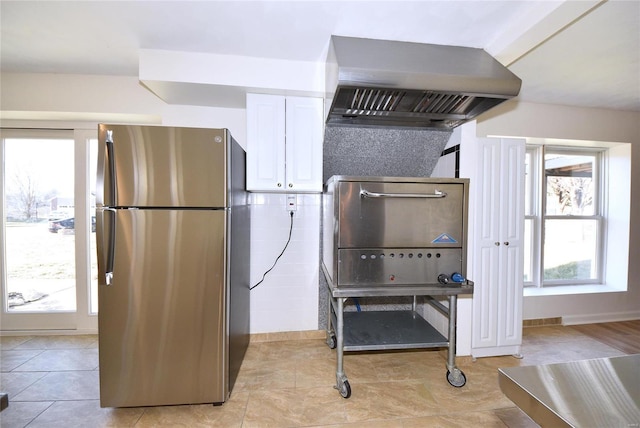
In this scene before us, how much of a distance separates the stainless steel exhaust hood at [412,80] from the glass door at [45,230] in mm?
2435

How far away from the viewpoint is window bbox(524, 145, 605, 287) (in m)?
2.73

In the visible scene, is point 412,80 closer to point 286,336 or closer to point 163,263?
point 163,263

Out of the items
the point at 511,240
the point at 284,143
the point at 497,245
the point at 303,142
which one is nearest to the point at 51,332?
Result: the point at 284,143

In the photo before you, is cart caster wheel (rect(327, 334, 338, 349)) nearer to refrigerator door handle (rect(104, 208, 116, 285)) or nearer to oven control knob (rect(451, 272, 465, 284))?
oven control knob (rect(451, 272, 465, 284))

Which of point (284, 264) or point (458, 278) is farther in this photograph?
point (284, 264)

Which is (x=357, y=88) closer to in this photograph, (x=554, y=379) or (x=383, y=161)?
(x=383, y=161)

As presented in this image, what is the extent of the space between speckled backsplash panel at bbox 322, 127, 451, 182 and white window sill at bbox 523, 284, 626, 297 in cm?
185

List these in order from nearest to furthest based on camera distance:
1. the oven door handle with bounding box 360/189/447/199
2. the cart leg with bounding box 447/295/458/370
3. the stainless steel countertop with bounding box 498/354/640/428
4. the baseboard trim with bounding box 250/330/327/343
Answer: the stainless steel countertop with bounding box 498/354/640/428
the oven door handle with bounding box 360/189/447/199
the cart leg with bounding box 447/295/458/370
the baseboard trim with bounding box 250/330/327/343

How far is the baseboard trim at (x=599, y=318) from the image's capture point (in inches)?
102

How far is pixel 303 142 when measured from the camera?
1.88m

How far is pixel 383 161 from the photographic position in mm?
2049

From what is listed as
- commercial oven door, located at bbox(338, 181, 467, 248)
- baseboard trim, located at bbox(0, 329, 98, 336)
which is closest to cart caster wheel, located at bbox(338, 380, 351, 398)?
commercial oven door, located at bbox(338, 181, 467, 248)

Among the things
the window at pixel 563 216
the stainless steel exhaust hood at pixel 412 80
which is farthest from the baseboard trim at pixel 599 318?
the stainless steel exhaust hood at pixel 412 80

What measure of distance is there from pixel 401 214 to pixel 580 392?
1.04 metres
